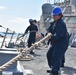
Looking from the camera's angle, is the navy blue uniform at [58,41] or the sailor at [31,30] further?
the sailor at [31,30]

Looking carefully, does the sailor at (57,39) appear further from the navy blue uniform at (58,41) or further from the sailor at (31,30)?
the sailor at (31,30)

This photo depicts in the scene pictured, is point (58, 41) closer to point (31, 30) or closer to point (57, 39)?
point (57, 39)

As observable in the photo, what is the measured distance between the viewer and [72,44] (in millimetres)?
20469

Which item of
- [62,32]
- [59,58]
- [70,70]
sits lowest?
[70,70]

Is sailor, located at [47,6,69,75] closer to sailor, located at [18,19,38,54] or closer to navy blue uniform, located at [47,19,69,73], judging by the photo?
navy blue uniform, located at [47,19,69,73]

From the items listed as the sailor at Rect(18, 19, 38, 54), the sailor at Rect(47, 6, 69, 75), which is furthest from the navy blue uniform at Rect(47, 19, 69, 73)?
the sailor at Rect(18, 19, 38, 54)

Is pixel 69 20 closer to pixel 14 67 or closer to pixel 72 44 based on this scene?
pixel 72 44

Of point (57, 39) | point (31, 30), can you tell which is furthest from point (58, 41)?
point (31, 30)

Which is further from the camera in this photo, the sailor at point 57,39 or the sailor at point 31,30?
the sailor at point 31,30

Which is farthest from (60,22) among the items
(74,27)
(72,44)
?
(74,27)

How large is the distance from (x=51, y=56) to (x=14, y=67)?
1.41 m

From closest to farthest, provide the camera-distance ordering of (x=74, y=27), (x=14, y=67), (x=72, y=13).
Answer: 1. (x=14, y=67)
2. (x=74, y=27)
3. (x=72, y=13)

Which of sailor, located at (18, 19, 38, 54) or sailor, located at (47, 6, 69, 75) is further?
sailor, located at (18, 19, 38, 54)

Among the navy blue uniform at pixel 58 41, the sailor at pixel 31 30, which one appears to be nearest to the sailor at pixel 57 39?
the navy blue uniform at pixel 58 41
